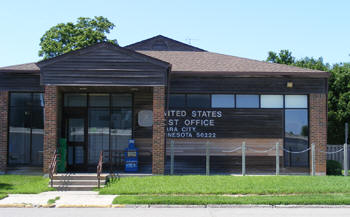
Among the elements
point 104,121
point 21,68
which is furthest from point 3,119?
point 104,121

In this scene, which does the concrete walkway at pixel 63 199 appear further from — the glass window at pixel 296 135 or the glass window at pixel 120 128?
the glass window at pixel 296 135

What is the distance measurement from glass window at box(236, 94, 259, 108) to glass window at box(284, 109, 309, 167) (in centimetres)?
142

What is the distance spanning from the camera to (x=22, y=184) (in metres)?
16.0

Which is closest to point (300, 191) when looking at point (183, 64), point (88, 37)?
point (183, 64)

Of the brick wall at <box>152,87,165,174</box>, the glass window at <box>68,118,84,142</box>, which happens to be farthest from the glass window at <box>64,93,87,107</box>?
the brick wall at <box>152,87,165,174</box>

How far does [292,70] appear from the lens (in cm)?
1988

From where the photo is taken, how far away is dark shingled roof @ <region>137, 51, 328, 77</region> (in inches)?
763

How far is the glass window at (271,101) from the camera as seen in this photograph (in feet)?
65.1

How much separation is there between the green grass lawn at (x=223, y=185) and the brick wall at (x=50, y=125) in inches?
116

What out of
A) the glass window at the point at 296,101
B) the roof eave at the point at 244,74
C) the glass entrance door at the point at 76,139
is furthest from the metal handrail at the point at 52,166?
the glass window at the point at 296,101

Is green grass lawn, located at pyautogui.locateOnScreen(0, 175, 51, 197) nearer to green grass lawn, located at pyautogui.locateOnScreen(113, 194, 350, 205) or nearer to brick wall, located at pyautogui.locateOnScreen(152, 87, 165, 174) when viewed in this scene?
green grass lawn, located at pyautogui.locateOnScreen(113, 194, 350, 205)

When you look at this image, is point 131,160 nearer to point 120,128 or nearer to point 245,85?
point 120,128

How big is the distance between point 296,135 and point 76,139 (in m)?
9.62

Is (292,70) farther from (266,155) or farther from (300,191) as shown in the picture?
(300,191)
